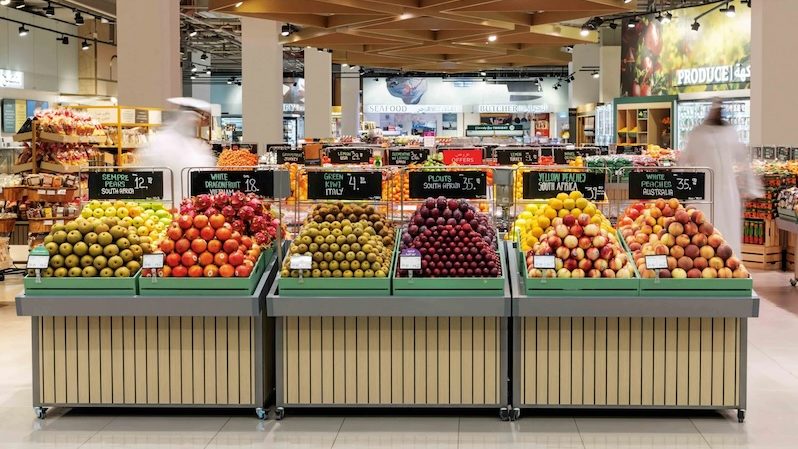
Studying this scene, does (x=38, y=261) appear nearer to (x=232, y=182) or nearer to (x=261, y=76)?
(x=232, y=182)

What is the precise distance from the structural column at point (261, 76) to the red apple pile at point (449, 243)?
13.3 m

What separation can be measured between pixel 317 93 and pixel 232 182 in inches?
738

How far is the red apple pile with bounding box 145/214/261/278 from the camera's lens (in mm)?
5480

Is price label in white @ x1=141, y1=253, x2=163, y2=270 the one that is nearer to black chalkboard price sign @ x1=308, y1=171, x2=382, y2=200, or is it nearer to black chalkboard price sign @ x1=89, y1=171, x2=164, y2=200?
black chalkboard price sign @ x1=89, y1=171, x2=164, y2=200

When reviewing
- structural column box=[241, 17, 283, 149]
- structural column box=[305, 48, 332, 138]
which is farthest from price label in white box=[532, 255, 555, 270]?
structural column box=[305, 48, 332, 138]

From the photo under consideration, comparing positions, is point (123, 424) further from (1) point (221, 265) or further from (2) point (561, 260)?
(2) point (561, 260)

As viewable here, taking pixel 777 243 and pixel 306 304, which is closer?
pixel 306 304

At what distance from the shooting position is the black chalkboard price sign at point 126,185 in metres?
6.64

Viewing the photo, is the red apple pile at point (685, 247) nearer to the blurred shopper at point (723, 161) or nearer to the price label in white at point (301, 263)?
Answer: the price label in white at point (301, 263)

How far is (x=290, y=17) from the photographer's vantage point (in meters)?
12.5

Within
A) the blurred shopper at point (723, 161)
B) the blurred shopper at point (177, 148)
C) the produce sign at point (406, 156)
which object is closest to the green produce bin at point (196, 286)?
the blurred shopper at point (177, 148)

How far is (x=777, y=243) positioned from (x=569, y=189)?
20.0ft

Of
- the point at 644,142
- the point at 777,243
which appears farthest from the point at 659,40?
the point at 777,243

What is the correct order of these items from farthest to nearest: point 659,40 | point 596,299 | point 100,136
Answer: point 659,40
point 100,136
point 596,299
